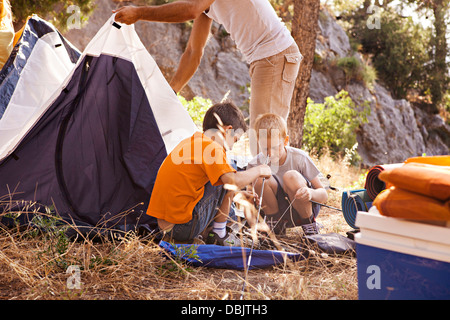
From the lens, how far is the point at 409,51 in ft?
42.1

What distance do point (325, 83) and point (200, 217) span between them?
9301 millimetres

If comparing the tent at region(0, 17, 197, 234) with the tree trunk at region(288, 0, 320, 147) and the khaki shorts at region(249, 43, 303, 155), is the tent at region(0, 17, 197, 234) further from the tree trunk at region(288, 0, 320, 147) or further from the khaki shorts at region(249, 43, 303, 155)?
the tree trunk at region(288, 0, 320, 147)

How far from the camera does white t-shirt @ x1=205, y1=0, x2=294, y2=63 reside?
2.58 metres

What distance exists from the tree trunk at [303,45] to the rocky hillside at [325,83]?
10.6 feet

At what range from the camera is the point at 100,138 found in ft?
8.56

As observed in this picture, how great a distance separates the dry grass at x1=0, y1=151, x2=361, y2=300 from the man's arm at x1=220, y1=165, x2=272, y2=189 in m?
0.41

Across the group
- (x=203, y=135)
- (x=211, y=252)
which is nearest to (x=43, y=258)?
(x=211, y=252)

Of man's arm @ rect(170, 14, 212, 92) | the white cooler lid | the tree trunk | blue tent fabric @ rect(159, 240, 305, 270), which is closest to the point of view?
the white cooler lid

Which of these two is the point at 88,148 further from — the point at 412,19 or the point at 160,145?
the point at 412,19

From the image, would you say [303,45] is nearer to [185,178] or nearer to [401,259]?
[185,178]

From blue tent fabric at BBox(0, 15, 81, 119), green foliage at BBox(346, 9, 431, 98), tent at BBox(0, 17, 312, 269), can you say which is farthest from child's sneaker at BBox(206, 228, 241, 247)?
green foliage at BBox(346, 9, 431, 98)

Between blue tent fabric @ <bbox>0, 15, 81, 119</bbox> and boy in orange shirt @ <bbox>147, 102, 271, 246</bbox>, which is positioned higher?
blue tent fabric @ <bbox>0, 15, 81, 119</bbox>

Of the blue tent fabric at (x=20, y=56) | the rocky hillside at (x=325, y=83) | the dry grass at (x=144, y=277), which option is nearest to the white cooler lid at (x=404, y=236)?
the dry grass at (x=144, y=277)

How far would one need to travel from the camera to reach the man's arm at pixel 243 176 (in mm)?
2057
